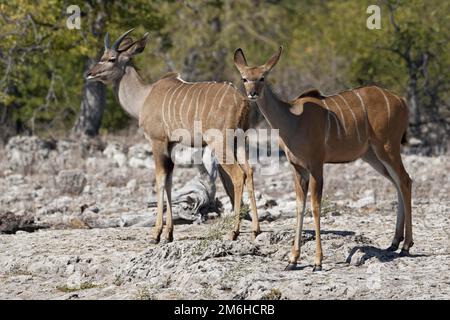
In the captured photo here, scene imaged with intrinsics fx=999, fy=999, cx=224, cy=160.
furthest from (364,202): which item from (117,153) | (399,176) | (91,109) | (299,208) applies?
(91,109)

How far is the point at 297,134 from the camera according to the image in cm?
687

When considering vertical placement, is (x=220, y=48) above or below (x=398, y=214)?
above

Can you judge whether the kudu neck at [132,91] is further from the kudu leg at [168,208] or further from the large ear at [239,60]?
the large ear at [239,60]

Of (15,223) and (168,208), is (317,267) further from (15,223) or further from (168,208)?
(15,223)

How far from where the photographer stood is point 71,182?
11820mm

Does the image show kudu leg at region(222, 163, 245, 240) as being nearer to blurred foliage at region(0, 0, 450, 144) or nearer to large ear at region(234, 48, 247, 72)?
large ear at region(234, 48, 247, 72)

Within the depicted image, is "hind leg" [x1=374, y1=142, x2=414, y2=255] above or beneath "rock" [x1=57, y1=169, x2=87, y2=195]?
above

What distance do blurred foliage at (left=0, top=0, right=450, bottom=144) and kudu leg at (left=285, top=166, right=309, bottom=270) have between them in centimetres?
752

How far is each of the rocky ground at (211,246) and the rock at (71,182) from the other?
14 millimetres

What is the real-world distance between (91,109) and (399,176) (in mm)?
9195

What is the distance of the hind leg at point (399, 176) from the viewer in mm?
7133

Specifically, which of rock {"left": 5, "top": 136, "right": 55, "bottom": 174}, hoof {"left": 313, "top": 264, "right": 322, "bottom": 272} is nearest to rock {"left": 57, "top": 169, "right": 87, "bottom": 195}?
rock {"left": 5, "top": 136, "right": 55, "bottom": 174}

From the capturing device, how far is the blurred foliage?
14.6 metres
